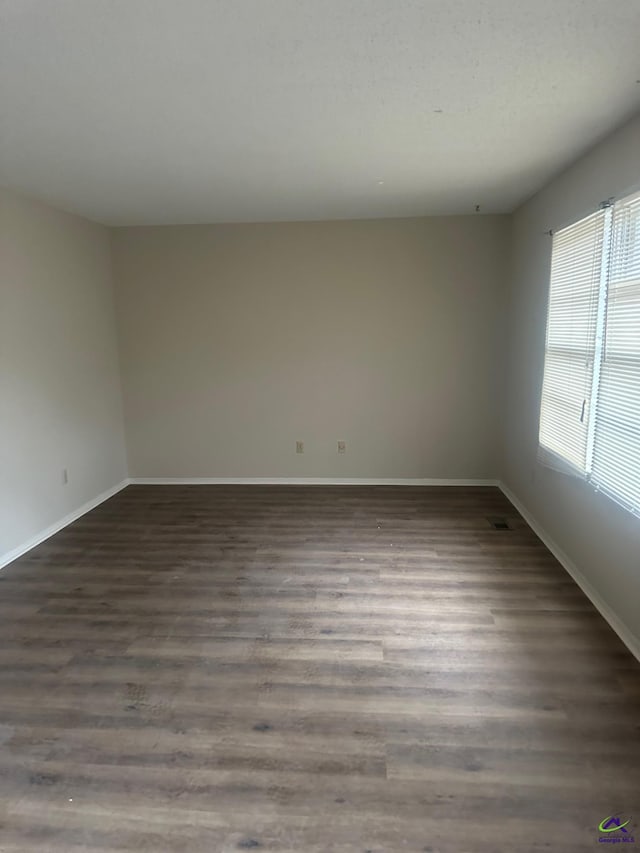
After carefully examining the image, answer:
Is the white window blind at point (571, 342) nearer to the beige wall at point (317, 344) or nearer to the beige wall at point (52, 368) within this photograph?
the beige wall at point (317, 344)

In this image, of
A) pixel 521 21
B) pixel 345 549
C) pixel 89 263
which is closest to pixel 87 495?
pixel 89 263

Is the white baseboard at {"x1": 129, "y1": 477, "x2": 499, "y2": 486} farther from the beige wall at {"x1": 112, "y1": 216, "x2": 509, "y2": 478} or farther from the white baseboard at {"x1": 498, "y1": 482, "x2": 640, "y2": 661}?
the white baseboard at {"x1": 498, "y1": 482, "x2": 640, "y2": 661}

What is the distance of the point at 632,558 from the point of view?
2.34 m

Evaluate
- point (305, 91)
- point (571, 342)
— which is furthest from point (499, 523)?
point (305, 91)

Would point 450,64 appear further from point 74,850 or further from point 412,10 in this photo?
point 74,850

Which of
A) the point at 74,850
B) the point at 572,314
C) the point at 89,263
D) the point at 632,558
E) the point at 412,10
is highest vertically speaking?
the point at 412,10

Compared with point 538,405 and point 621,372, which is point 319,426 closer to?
point 538,405

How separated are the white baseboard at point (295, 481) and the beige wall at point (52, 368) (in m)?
0.47

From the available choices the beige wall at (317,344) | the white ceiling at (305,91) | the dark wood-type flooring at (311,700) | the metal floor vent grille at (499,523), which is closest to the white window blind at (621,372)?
the white ceiling at (305,91)

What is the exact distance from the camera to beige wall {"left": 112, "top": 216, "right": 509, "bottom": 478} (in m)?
4.49

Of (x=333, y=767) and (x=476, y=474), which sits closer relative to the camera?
(x=333, y=767)

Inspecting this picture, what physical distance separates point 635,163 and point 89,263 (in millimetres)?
3969

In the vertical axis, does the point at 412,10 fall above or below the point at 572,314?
above

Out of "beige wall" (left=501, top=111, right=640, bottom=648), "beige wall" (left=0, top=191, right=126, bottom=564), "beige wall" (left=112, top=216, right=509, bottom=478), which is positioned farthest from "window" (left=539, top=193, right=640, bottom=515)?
"beige wall" (left=0, top=191, right=126, bottom=564)
